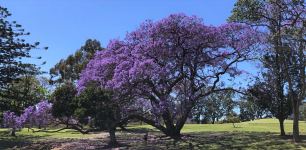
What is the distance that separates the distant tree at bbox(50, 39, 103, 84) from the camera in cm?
6339

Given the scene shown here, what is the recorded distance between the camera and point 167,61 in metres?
30.8

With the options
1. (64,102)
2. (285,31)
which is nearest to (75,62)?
(64,102)

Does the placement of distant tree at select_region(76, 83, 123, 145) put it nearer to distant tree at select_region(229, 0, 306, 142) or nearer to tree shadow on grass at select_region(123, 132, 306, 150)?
tree shadow on grass at select_region(123, 132, 306, 150)

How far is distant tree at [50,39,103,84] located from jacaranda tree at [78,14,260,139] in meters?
30.1

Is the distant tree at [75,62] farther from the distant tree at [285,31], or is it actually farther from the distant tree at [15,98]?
the distant tree at [285,31]

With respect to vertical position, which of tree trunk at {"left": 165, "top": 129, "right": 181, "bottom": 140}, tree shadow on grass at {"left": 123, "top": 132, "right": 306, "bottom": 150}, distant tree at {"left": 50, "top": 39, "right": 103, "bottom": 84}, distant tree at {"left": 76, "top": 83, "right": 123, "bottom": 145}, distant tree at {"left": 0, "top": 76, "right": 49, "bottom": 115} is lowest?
tree shadow on grass at {"left": 123, "top": 132, "right": 306, "bottom": 150}

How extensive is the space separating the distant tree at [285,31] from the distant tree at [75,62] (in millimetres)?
35149

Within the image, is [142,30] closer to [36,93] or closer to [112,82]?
[112,82]

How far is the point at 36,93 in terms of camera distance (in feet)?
227

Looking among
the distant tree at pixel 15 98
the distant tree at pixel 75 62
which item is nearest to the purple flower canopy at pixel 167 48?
the distant tree at pixel 15 98

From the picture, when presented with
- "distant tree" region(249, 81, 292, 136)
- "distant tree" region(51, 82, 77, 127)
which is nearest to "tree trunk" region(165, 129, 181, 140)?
"distant tree" region(249, 81, 292, 136)

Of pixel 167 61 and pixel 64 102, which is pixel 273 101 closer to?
pixel 167 61

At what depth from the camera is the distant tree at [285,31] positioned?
86.3ft

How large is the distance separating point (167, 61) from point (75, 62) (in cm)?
3737
